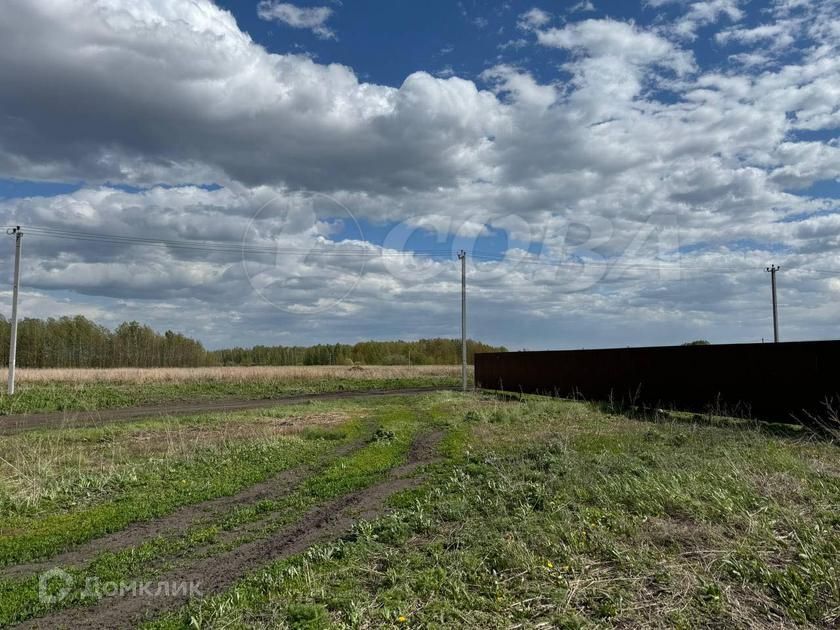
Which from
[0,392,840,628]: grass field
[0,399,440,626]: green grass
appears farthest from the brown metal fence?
[0,399,440,626]: green grass

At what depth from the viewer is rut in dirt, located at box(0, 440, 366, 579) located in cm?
517

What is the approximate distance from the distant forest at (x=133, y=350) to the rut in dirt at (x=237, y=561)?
167ft

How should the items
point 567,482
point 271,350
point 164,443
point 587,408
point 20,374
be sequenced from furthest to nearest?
point 271,350 < point 20,374 < point 587,408 < point 164,443 < point 567,482

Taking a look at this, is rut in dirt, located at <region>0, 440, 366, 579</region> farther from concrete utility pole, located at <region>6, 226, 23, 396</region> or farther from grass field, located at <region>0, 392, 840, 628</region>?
concrete utility pole, located at <region>6, 226, 23, 396</region>

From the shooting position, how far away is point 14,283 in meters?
23.3

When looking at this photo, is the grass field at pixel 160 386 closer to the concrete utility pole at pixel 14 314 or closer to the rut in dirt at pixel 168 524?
the concrete utility pole at pixel 14 314

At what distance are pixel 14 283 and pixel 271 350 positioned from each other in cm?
6933

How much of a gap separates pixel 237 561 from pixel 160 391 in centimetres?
2463

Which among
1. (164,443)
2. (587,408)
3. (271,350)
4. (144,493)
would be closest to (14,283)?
(164,443)

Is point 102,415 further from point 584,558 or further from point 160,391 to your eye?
point 584,558

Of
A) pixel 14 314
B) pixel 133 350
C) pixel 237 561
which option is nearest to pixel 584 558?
pixel 237 561

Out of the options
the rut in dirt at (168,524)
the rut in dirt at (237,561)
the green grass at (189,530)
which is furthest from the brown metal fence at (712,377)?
the rut in dirt at (168,524)

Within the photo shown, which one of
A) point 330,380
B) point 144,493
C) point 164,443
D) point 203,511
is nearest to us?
point 203,511

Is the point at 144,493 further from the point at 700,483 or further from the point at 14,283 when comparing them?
the point at 14,283
